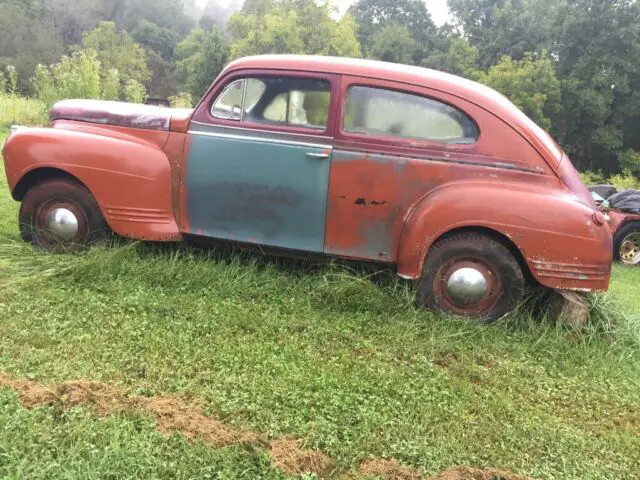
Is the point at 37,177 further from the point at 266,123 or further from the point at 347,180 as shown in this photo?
the point at 347,180

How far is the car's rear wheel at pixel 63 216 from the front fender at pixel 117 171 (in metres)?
0.12

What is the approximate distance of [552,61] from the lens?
38.0 m

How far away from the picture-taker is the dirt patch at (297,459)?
2389 millimetres

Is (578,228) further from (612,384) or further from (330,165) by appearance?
(330,165)

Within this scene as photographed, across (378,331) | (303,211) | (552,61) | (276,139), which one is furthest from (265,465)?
(552,61)

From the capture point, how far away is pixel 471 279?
3.98 metres

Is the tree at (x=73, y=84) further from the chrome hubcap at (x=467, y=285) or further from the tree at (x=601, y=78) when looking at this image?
the tree at (x=601, y=78)

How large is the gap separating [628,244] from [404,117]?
6107mm

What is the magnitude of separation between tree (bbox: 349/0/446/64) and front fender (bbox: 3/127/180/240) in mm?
50348

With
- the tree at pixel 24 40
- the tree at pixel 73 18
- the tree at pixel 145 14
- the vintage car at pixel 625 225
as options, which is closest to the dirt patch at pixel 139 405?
the vintage car at pixel 625 225

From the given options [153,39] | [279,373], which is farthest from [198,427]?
[153,39]

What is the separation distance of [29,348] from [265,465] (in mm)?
1673

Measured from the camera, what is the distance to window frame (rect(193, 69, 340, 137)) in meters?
4.15

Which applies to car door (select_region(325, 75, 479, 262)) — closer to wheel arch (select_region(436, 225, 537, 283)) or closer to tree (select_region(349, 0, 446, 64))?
wheel arch (select_region(436, 225, 537, 283))
